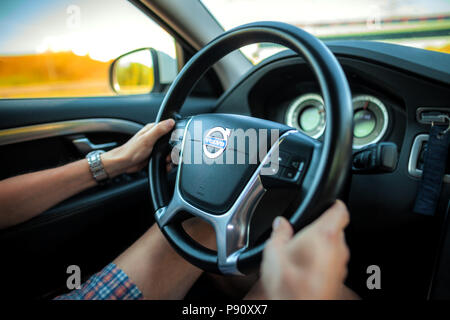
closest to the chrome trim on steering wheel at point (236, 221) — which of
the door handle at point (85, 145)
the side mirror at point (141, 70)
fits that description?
the door handle at point (85, 145)

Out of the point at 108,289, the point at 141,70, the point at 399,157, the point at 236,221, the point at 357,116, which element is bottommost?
the point at 108,289

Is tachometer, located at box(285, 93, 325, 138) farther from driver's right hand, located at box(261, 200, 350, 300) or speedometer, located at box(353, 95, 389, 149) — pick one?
driver's right hand, located at box(261, 200, 350, 300)

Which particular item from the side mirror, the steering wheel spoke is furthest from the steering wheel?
the side mirror

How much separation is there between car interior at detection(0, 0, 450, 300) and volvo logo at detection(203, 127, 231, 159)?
0.04 meters

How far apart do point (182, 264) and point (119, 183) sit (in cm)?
57

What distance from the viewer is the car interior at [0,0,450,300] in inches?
29.3

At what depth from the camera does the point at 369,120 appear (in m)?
1.20

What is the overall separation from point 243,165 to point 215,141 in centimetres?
13

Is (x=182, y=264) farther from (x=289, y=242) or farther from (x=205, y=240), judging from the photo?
(x=289, y=242)

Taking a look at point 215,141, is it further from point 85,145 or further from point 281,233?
point 85,145

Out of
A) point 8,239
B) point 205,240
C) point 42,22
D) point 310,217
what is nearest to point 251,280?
point 205,240

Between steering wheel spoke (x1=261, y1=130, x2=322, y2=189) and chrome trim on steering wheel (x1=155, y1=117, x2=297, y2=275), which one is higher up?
steering wheel spoke (x1=261, y1=130, x2=322, y2=189)

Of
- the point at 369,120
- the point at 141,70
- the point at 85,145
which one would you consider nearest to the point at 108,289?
the point at 85,145

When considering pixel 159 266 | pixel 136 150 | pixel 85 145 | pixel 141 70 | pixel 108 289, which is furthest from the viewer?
pixel 141 70
